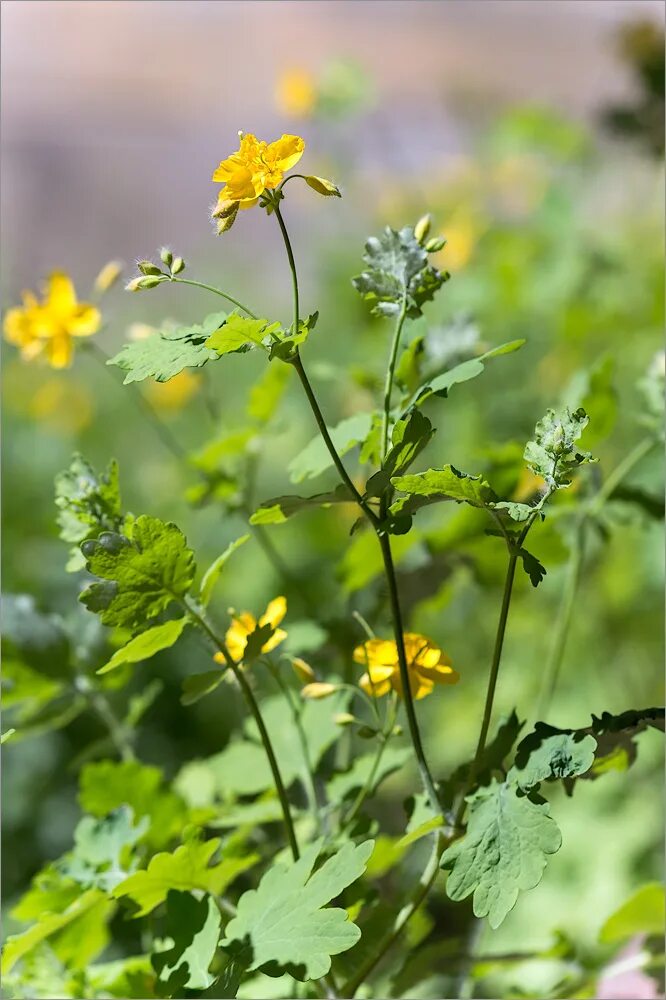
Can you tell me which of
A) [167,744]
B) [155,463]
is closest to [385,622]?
[167,744]

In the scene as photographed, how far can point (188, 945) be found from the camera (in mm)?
549

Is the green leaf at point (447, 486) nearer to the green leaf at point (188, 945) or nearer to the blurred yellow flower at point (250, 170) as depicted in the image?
the blurred yellow flower at point (250, 170)

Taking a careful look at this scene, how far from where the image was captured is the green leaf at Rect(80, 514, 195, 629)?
0.49 meters

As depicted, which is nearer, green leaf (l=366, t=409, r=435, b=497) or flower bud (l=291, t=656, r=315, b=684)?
green leaf (l=366, t=409, r=435, b=497)

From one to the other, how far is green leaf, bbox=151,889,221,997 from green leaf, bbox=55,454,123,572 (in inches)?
8.2

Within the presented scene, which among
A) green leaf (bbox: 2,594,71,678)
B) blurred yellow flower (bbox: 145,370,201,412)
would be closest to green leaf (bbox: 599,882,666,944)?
green leaf (bbox: 2,594,71,678)

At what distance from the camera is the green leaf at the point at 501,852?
0.47 m

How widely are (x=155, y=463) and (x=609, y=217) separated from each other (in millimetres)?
1093

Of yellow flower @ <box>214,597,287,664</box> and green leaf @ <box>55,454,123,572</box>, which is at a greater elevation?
green leaf @ <box>55,454,123,572</box>

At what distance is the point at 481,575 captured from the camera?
0.77 m

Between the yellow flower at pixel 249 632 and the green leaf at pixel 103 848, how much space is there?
141mm

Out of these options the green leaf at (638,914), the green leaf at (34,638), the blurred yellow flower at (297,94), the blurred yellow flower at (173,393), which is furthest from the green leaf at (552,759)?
the blurred yellow flower at (297,94)

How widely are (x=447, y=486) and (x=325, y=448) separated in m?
0.12

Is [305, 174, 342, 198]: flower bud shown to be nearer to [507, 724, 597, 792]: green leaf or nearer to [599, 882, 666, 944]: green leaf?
[507, 724, 597, 792]: green leaf
